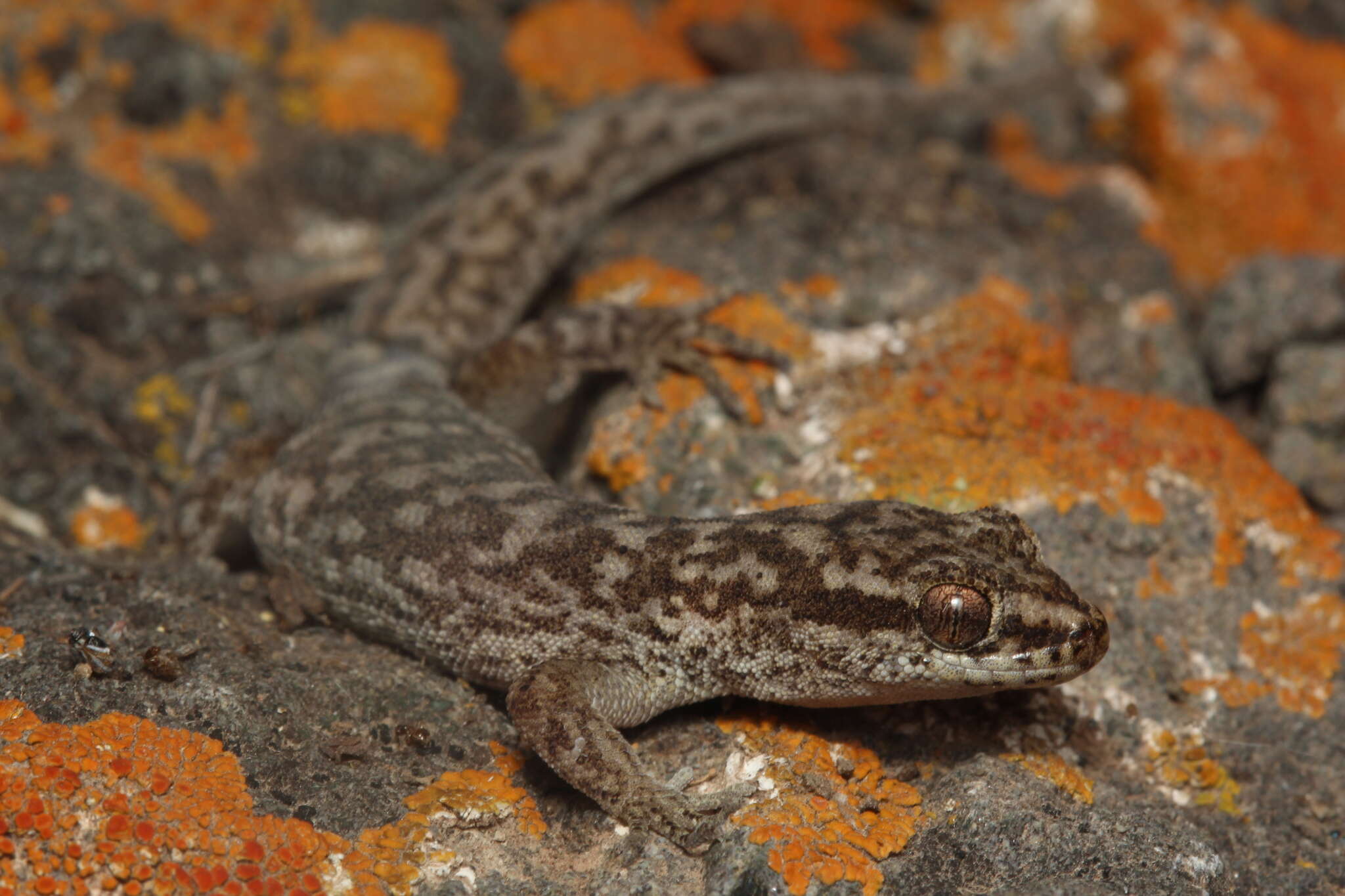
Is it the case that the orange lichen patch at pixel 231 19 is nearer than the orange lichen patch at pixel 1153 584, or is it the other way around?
the orange lichen patch at pixel 1153 584

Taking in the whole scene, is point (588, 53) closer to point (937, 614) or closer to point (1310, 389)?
point (1310, 389)

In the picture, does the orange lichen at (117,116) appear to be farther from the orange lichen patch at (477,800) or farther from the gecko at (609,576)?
the orange lichen patch at (477,800)

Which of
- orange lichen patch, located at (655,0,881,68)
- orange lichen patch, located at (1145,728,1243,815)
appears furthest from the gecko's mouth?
orange lichen patch, located at (655,0,881,68)

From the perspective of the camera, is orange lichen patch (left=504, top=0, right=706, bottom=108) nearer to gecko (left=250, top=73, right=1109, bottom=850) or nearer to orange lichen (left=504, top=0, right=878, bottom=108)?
orange lichen (left=504, top=0, right=878, bottom=108)

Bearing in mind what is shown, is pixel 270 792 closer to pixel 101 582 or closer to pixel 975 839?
pixel 101 582

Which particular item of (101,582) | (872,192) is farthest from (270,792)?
(872,192)

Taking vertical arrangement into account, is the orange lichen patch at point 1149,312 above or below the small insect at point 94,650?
below

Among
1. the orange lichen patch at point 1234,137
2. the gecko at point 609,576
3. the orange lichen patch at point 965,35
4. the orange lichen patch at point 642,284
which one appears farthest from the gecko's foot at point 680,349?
the orange lichen patch at point 965,35
